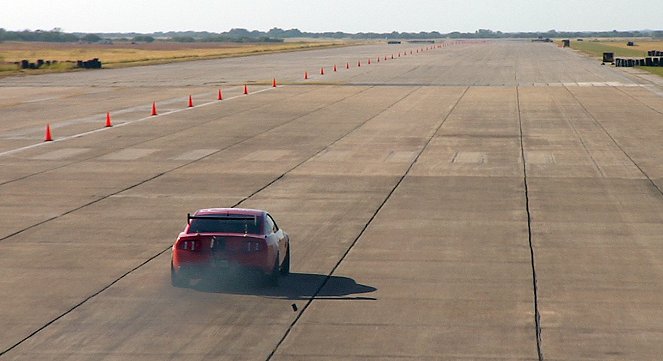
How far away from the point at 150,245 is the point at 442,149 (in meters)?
18.7

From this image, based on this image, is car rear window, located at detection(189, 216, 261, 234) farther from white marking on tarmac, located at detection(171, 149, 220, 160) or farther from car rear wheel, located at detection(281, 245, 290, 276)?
white marking on tarmac, located at detection(171, 149, 220, 160)

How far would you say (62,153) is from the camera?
37969 millimetres

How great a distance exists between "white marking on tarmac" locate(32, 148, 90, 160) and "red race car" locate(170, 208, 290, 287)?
20.4m

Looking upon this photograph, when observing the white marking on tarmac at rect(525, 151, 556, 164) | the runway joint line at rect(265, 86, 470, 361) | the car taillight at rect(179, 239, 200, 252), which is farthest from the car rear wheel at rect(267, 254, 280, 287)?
the white marking on tarmac at rect(525, 151, 556, 164)

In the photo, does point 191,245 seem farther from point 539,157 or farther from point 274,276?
point 539,157

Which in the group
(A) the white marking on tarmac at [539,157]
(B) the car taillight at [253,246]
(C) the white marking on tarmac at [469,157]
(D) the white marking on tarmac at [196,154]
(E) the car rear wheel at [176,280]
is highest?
(B) the car taillight at [253,246]

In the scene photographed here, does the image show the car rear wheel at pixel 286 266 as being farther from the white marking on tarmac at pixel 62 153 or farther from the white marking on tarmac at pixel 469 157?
the white marking on tarmac at pixel 62 153

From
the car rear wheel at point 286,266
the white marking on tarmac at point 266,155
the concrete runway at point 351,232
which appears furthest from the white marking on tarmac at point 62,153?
the car rear wheel at point 286,266

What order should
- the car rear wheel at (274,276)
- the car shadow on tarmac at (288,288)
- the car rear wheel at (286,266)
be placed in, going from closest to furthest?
the car shadow on tarmac at (288,288) < the car rear wheel at (274,276) < the car rear wheel at (286,266)

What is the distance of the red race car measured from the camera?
16.9 meters

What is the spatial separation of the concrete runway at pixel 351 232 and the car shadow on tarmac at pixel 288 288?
6 centimetres

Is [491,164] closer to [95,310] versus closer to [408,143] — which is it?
[408,143]

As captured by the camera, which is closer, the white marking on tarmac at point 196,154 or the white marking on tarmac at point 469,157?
the white marking on tarmac at point 469,157

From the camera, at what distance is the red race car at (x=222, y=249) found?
55.5 ft
